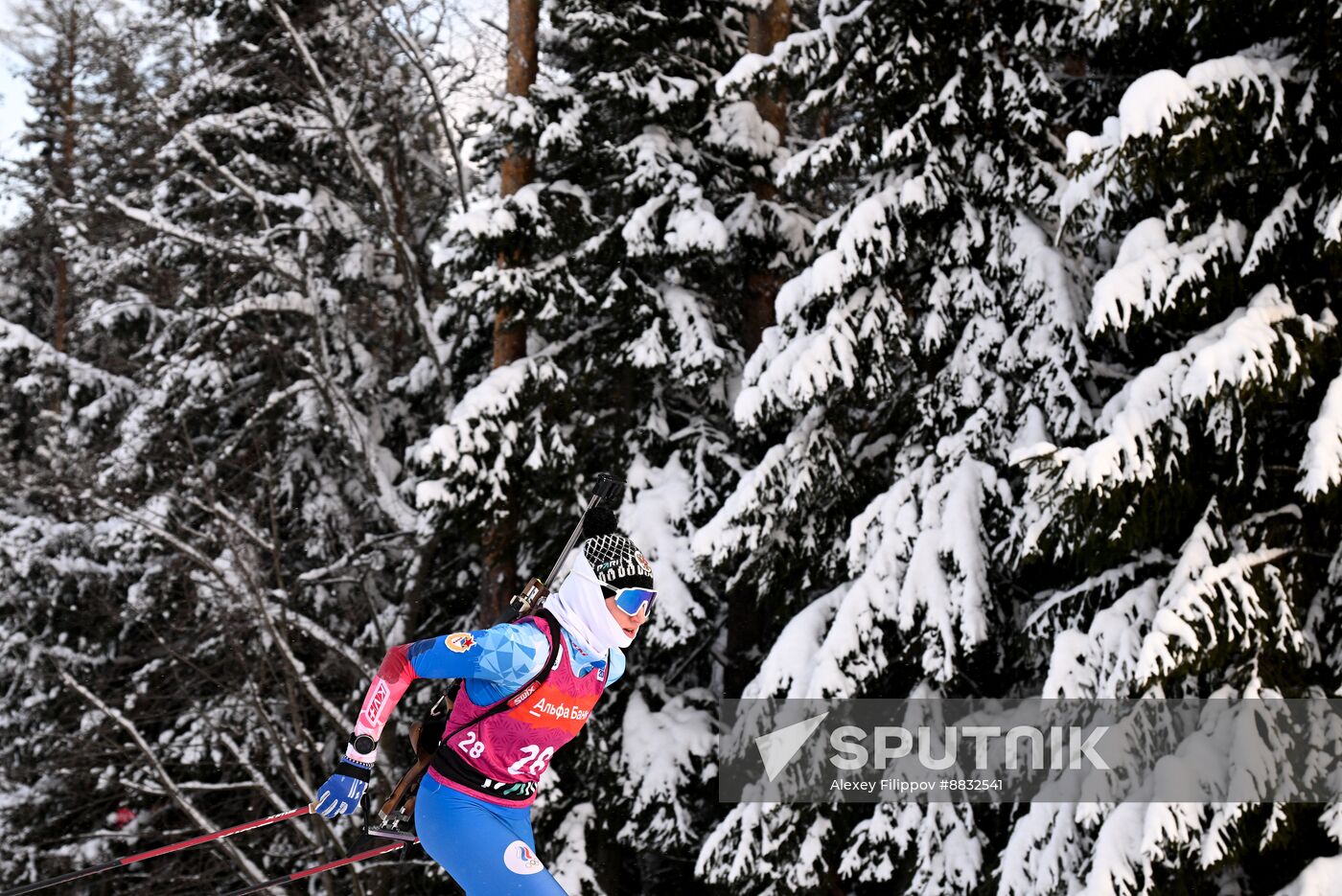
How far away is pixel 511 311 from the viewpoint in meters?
10.6

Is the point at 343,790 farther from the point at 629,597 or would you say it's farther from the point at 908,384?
the point at 908,384

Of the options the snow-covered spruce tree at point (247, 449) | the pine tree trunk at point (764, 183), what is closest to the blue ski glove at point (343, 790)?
the snow-covered spruce tree at point (247, 449)

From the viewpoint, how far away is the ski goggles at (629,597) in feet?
12.8

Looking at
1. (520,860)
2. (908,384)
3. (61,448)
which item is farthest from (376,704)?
(61,448)

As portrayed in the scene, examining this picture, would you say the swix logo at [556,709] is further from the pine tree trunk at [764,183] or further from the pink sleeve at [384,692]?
the pine tree trunk at [764,183]

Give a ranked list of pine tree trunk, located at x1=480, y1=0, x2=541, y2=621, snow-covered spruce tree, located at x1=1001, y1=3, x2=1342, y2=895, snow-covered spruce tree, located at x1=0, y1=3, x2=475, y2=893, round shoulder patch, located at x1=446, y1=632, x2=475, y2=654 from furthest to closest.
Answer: snow-covered spruce tree, located at x1=0, y1=3, x2=475, y2=893 → pine tree trunk, located at x1=480, y1=0, x2=541, y2=621 → snow-covered spruce tree, located at x1=1001, y1=3, x2=1342, y2=895 → round shoulder patch, located at x1=446, y1=632, x2=475, y2=654

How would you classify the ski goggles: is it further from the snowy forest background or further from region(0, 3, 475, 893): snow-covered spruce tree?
region(0, 3, 475, 893): snow-covered spruce tree

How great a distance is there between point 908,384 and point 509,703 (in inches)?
225

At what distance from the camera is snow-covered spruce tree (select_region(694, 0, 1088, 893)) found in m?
7.45

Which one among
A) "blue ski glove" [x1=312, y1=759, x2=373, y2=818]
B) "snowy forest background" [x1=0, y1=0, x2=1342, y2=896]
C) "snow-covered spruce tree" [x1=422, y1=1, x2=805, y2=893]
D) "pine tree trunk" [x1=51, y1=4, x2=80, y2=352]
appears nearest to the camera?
"blue ski glove" [x1=312, y1=759, x2=373, y2=818]

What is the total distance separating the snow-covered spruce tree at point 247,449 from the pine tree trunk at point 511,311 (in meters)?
0.93

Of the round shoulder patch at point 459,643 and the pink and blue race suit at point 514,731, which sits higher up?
the round shoulder patch at point 459,643

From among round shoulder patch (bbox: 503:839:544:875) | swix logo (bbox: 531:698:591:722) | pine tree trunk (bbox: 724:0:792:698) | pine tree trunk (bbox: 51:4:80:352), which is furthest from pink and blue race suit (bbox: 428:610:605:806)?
pine tree trunk (bbox: 51:4:80:352)

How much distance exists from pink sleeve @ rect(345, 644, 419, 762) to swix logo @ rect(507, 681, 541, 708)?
35cm
